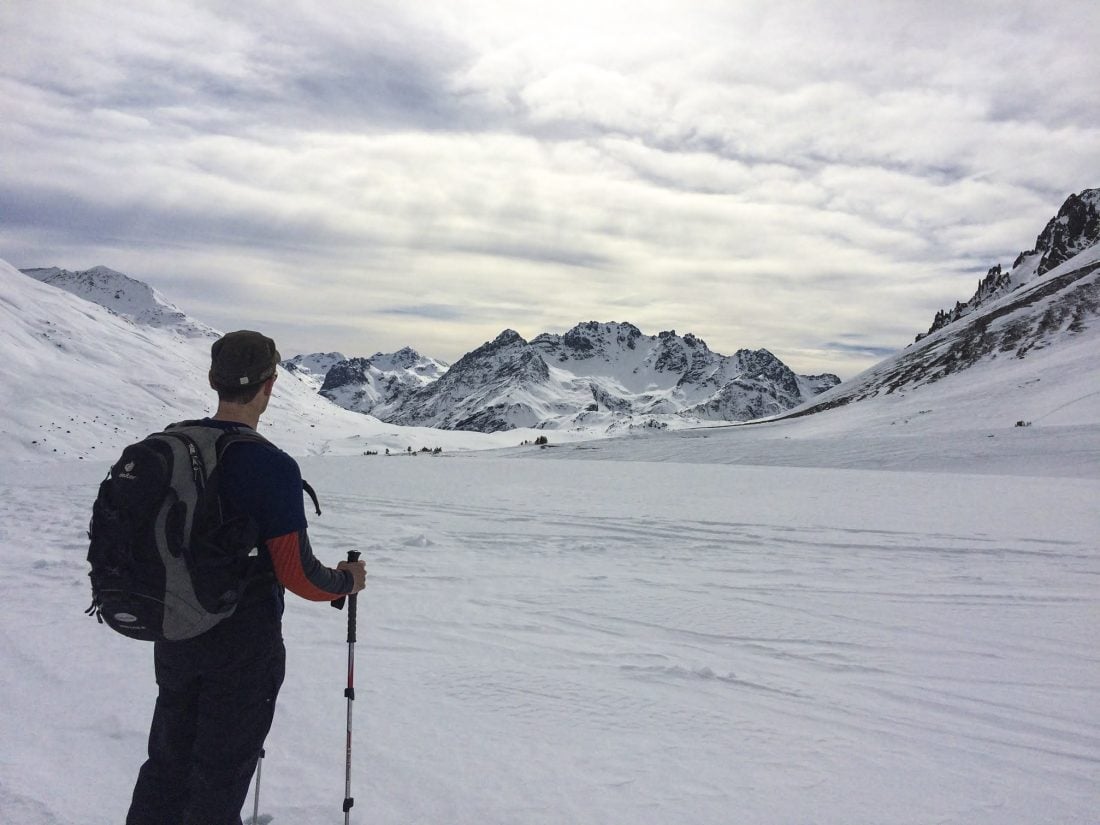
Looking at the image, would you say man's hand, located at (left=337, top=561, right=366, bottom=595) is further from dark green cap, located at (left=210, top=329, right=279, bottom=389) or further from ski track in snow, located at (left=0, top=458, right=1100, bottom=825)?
ski track in snow, located at (left=0, top=458, right=1100, bottom=825)

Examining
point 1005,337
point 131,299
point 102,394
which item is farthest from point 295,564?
point 131,299

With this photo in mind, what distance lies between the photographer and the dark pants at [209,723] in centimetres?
271

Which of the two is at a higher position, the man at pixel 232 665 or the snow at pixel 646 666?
the man at pixel 232 665

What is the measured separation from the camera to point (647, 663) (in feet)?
19.0

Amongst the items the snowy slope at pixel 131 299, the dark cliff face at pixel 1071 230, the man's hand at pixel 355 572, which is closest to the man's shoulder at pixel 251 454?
the man's hand at pixel 355 572

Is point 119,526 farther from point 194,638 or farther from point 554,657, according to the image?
point 554,657

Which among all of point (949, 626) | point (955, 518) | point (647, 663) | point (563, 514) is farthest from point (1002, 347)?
point (647, 663)

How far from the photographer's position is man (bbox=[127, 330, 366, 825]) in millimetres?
2705

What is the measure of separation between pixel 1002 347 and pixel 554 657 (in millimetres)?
45886

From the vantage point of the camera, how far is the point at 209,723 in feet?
8.87

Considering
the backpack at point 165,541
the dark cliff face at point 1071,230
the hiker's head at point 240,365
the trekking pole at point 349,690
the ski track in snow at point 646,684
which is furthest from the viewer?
the dark cliff face at point 1071,230

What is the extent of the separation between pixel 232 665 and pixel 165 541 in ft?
1.96

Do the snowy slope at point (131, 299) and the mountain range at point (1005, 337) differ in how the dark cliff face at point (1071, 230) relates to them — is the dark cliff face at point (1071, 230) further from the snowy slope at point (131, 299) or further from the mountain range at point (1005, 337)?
the snowy slope at point (131, 299)

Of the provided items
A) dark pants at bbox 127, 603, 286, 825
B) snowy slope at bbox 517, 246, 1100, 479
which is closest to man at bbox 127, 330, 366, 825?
dark pants at bbox 127, 603, 286, 825
